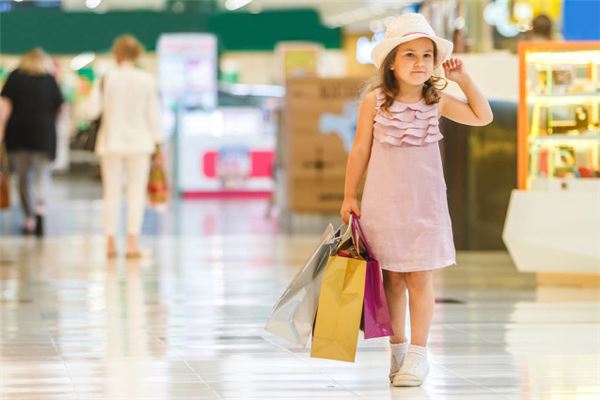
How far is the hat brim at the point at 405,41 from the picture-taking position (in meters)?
4.77

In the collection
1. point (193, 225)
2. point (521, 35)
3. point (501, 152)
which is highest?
point (521, 35)

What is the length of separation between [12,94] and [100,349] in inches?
289

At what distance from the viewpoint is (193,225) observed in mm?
14016

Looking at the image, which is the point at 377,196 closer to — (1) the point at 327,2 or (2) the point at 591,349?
(2) the point at 591,349

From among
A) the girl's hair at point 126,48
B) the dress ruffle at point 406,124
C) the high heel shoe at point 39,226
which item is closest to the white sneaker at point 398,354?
the dress ruffle at point 406,124

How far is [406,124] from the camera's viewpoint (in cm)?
484

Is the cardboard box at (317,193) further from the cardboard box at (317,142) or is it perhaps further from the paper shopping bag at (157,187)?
the paper shopping bag at (157,187)

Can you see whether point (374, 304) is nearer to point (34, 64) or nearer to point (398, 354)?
point (398, 354)

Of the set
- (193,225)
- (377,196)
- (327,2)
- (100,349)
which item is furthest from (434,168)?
(327,2)

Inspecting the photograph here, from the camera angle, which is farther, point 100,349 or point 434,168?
point 100,349

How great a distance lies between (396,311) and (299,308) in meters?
0.43

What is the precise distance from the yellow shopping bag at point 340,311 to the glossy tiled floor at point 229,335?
0.53 ft

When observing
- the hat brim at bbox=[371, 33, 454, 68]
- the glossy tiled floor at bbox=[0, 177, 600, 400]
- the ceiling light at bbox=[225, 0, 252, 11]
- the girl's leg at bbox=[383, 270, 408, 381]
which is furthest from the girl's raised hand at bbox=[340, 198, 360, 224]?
the ceiling light at bbox=[225, 0, 252, 11]

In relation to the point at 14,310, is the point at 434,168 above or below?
above
